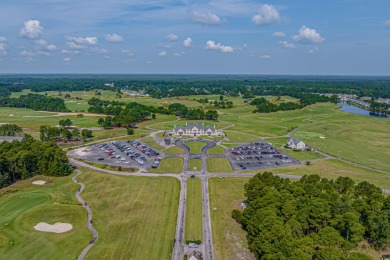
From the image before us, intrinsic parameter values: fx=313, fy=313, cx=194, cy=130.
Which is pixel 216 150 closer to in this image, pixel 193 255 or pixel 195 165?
pixel 195 165

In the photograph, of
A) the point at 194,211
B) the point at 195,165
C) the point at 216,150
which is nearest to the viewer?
the point at 194,211

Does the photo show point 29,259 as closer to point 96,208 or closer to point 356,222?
point 96,208

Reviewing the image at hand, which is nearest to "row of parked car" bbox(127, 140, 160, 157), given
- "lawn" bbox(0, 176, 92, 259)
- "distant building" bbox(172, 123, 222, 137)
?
"distant building" bbox(172, 123, 222, 137)

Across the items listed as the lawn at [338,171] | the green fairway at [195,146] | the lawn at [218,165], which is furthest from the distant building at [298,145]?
the green fairway at [195,146]

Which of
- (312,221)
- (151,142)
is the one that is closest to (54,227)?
(312,221)

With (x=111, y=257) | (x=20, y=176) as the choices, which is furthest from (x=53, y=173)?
(x=111, y=257)

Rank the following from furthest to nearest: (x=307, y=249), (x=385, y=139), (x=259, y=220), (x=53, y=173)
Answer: (x=385, y=139), (x=53, y=173), (x=259, y=220), (x=307, y=249)
